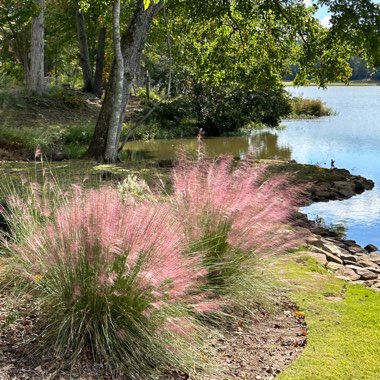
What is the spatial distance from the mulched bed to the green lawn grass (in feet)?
0.36

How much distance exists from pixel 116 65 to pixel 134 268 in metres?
9.22

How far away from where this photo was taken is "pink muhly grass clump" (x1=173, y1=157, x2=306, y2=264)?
159 inches

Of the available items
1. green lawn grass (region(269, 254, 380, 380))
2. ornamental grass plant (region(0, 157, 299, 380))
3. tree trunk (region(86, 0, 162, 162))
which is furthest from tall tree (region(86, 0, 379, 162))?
ornamental grass plant (region(0, 157, 299, 380))

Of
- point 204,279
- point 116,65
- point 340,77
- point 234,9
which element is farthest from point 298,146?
point 204,279

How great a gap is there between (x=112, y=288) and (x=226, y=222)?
48.0 inches

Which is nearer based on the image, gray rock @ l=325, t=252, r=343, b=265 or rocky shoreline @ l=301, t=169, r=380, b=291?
rocky shoreline @ l=301, t=169, r=380, b=291

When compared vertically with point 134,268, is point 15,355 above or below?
below

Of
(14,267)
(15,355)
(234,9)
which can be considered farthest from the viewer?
(234,9)

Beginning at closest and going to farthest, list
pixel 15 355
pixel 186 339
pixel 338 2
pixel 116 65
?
1. pixel 15 355
2. pixel 186 339
3. pixel 116 65
4. pixel 338 2

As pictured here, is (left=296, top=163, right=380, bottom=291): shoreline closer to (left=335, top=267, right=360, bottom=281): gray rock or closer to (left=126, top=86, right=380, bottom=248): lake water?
(left=335, top=267, right=360, bottom=281): gray rock

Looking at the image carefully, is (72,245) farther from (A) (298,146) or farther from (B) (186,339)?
(A) (298,146)

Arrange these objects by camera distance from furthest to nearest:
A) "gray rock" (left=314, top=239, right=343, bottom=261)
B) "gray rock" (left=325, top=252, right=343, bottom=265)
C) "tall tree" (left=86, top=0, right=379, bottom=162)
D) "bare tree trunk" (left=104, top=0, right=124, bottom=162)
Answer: "tall tree" (left=86, top=0, right=379, bottom=162) → "bare tree trunk" (left=104, top=0, right=124, bottom=162) → "gray rock" (left=314, top=239, right=343, bottom=261) → "gray rock" (left=325, top=252, right=343, bottom=265)

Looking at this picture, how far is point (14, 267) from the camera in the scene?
379 cm

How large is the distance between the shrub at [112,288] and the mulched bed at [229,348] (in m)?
0.10
